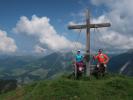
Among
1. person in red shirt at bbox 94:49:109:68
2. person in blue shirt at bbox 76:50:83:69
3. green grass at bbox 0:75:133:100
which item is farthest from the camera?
person in red shirt at bbox 94:49:109:68

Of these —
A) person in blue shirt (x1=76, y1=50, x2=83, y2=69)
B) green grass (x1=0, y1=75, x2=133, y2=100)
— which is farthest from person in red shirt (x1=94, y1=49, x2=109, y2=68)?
green grass (x1=0, y1=75, x2=133, y2=100)

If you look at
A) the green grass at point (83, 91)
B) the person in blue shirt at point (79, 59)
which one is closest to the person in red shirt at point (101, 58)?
the person in blue shirt at point (79, 59)

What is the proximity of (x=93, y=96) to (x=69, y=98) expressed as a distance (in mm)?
2073

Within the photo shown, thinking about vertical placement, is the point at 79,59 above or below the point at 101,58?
below

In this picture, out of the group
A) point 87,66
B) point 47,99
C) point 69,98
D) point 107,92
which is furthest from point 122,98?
point 87,66

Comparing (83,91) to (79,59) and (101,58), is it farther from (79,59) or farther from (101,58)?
(101,58)

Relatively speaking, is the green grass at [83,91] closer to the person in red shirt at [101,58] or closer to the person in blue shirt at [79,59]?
the person in blue shirt at [79,59]

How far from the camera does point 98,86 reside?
28.7 meters

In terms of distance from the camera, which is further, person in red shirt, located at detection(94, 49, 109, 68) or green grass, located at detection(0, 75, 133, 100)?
person in red shirt, located at detection(94, 49, 109, 68)

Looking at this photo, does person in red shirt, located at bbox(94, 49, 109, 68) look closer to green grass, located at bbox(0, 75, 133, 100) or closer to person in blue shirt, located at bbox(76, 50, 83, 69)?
person in blue shirt, located at bbox(76, 50, 83, 69)

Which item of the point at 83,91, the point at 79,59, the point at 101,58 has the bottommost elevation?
the point at 83,91

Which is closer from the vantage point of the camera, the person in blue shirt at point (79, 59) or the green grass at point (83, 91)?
the green grass at point (83, 91)

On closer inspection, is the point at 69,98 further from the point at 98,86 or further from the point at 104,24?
the point at 104,24

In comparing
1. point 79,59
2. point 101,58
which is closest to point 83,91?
point 79,59
